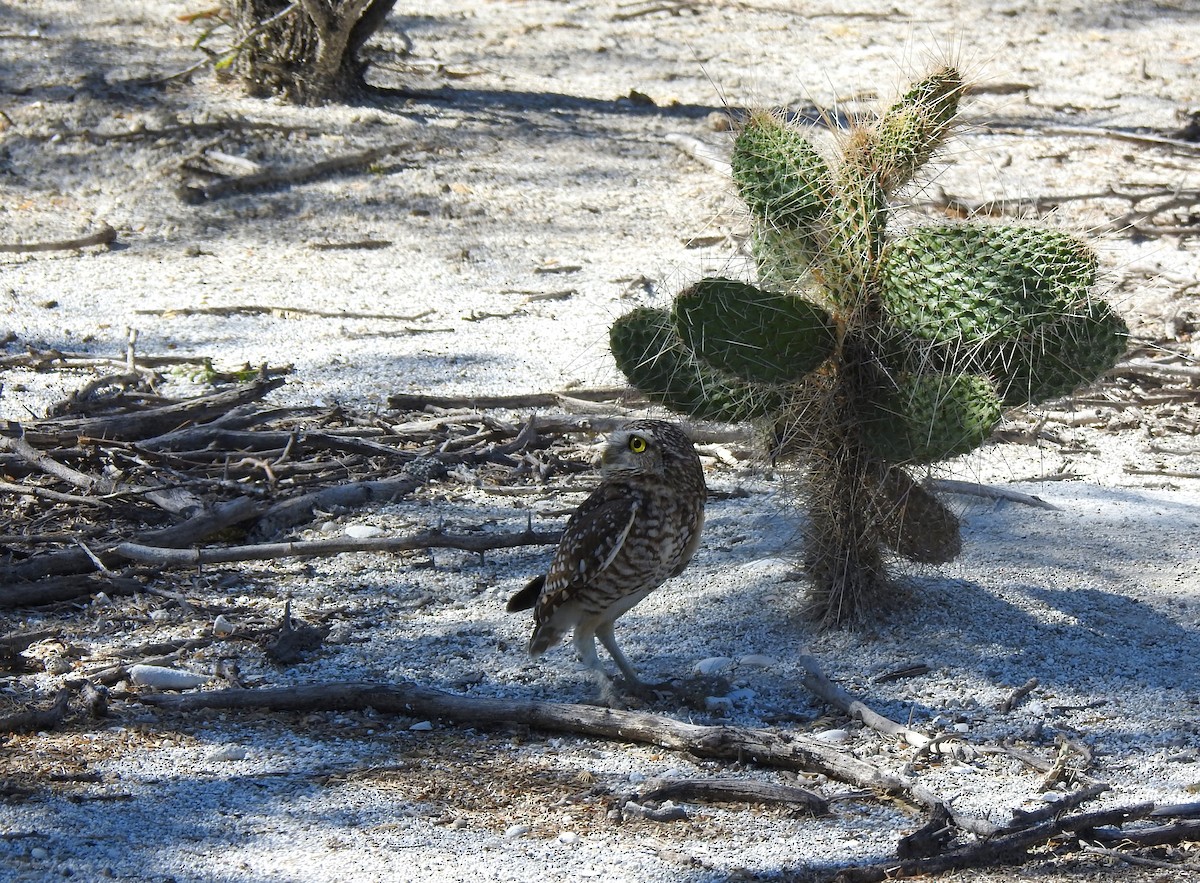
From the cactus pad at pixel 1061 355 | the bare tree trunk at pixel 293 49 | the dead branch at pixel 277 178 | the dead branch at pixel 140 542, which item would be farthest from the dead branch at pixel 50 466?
the bare tree trunk at pixel 293 49

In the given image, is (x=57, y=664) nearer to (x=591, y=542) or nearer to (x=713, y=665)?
(x=591, y=542)

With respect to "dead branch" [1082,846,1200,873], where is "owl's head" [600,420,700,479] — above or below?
above

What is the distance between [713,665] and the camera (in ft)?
15.0

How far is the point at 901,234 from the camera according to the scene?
436 centimetres

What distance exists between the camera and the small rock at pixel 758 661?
4.55 metres

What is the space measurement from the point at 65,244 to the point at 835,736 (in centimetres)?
683

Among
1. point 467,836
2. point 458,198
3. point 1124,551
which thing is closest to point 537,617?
point 467,836

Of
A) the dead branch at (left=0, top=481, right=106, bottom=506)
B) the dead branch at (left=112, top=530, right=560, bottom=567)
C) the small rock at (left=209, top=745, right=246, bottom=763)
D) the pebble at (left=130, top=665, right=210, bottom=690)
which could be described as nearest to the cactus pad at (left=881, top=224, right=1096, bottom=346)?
the dead branch at (left=112, top=530, right=560, bottom=567)

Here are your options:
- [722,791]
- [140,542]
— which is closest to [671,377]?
[722,791]

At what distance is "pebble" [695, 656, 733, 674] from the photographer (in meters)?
4.56

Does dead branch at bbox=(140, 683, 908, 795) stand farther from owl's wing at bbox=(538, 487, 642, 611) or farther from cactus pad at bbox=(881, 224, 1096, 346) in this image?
cactus pad at bbox=(881, 224, 1096, 346)

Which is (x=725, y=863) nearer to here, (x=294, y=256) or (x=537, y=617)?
(x=537, y=617)

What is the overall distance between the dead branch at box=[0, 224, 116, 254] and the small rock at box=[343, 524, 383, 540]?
4480 mm

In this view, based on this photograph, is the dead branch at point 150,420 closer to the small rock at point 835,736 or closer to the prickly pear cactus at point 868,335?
the prickly pear cactus at point 868,335
